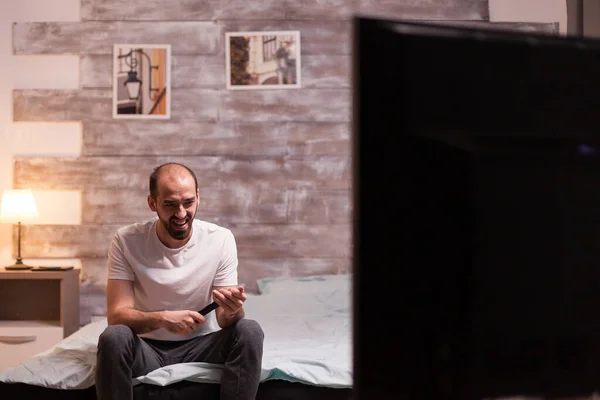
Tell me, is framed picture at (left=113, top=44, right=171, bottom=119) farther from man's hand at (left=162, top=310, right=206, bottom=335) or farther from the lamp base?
man's hand at (left=162, top=310, right=206, bottom=335)

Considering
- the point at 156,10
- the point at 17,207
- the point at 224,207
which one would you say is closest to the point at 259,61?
the point at 156,10

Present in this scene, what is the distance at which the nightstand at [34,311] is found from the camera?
3.36 metres

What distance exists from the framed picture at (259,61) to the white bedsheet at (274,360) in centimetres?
147

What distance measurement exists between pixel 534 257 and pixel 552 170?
7cm

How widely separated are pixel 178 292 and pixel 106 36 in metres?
2.25

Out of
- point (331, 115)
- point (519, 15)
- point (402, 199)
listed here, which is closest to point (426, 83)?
point (402, 199)

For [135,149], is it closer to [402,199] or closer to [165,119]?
[165,119]

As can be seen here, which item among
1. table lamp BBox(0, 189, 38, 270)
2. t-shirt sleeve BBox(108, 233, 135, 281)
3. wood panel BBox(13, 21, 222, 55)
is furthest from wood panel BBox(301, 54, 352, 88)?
t-shirt sleeve BBox(108, 233, 135, 281)

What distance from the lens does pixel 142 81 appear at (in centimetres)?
386

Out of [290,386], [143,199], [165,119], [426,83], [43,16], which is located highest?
[43,16]

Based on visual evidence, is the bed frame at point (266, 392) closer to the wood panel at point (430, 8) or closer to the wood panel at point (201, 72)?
the wood panel at point (201, 72)

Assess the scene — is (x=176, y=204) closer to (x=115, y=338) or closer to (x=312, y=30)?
(x=115, y=338)

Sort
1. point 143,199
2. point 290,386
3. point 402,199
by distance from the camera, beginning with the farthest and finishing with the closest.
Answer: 1. point 143,199
2. point 290,386
3. point 402,199

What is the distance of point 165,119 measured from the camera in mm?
3848
